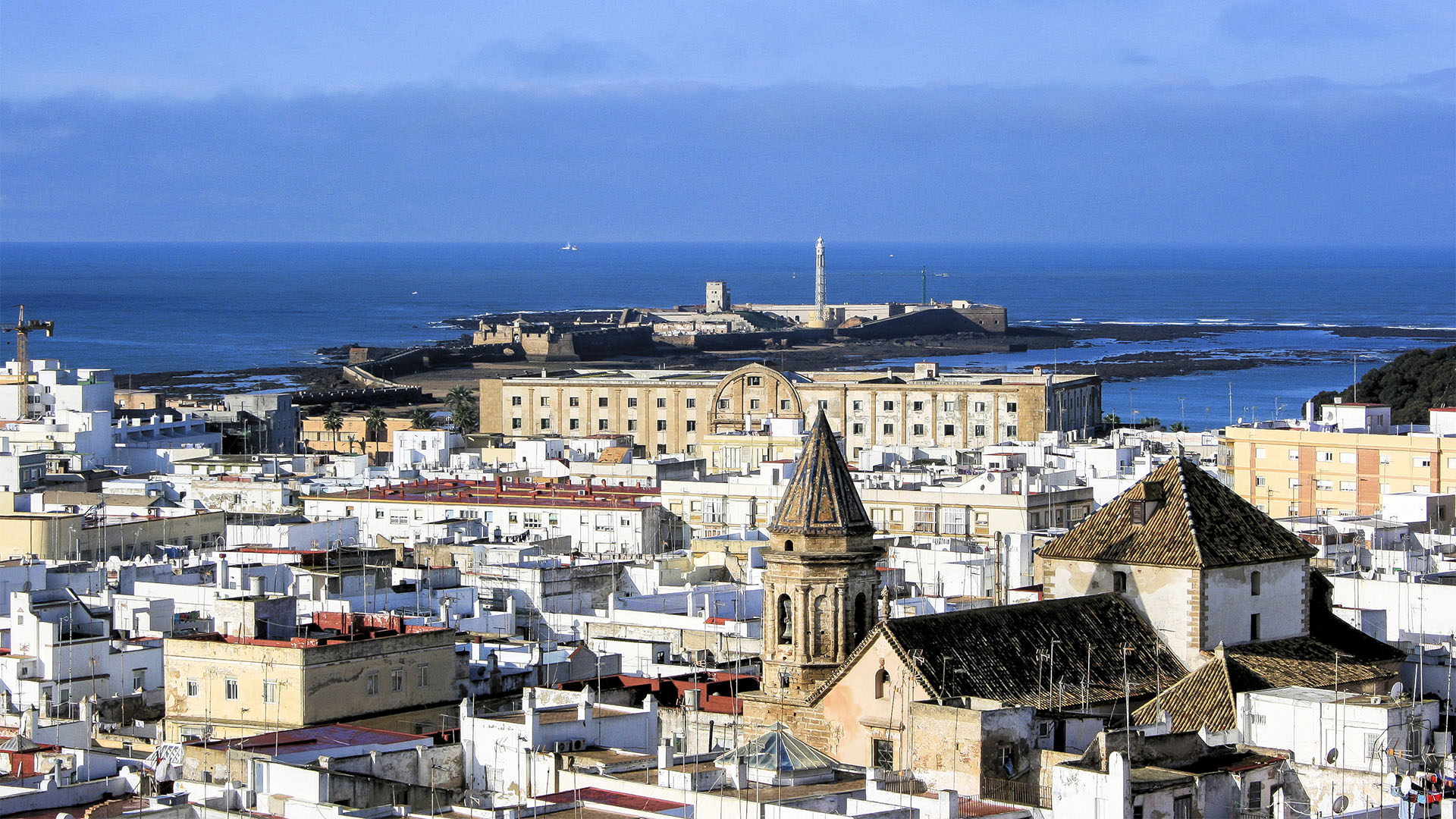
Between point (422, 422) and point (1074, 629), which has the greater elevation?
point (422, 422)

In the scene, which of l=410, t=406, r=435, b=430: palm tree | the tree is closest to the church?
l=410, t=406, r=435, b=430: palm tree

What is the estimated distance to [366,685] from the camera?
33438mm

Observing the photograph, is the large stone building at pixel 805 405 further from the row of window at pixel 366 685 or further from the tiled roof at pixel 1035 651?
the tiled roof at pixel 1035 651

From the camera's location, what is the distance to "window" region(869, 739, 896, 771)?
29156mm

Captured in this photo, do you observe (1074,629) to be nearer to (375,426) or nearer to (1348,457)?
(1348,457)

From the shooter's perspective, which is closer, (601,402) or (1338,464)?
(1338,464)

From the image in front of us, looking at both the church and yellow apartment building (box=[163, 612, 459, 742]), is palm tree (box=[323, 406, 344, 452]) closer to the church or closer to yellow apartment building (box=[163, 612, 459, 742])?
yellow apartment building (box=[163, 612, 459, 742])

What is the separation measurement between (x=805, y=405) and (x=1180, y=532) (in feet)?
227

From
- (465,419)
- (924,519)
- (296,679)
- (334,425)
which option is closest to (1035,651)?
(296,679)

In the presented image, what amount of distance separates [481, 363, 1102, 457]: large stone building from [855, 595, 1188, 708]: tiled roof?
6305 cm

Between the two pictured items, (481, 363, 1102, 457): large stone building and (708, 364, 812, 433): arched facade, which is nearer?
(708, 364, 812, 433): arched facade

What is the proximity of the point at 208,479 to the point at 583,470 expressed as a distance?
10634mm

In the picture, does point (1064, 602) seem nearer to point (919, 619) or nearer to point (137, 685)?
point (919, 619)

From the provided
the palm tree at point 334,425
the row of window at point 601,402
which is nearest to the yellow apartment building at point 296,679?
the palm tree at point 334,425
